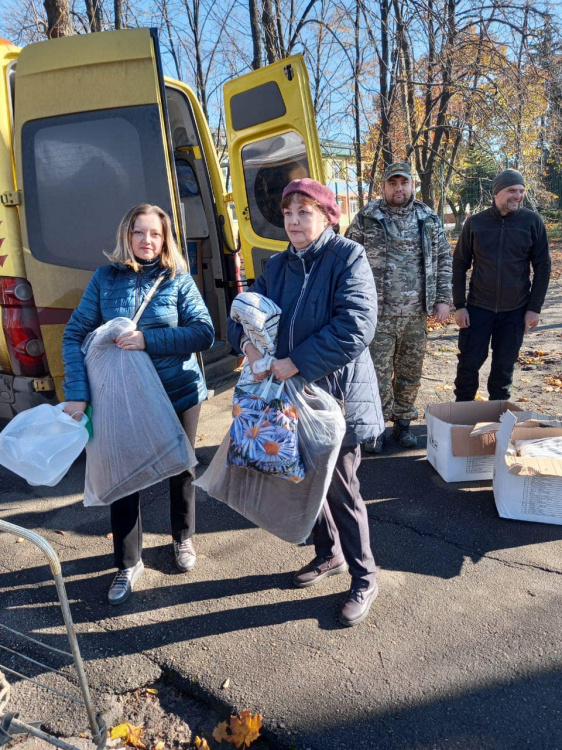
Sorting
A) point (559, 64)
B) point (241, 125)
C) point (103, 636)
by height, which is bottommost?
point (103, 636)

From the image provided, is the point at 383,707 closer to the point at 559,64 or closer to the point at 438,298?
the point at 438,298

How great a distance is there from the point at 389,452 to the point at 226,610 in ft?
6.38

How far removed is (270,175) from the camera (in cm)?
475

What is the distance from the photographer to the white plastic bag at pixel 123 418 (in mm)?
2441

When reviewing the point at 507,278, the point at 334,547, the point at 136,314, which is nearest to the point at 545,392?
the point at 507,278

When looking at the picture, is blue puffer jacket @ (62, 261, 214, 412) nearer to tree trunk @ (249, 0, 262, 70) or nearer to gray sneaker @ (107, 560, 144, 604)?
gray sneaker @ (107, 560, 144, 604)

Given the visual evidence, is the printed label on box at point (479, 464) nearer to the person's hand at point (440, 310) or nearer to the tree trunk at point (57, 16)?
the person's hand at point (440, 310)

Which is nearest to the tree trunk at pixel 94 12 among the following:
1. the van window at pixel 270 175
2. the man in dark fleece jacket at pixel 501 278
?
the van window at pixel 270 175

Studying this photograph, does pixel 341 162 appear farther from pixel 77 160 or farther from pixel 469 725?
pixel 469 725

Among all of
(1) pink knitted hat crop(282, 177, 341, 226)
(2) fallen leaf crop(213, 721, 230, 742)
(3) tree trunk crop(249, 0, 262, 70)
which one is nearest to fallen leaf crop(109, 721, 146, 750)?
(2) fallen leaf crop(213, 721, 230, 742)

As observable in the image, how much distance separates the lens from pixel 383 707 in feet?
6.57

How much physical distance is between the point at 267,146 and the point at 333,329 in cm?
311

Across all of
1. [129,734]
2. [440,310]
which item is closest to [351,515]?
[129,734]

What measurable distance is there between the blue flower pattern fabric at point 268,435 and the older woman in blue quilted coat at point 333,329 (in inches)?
4.4
